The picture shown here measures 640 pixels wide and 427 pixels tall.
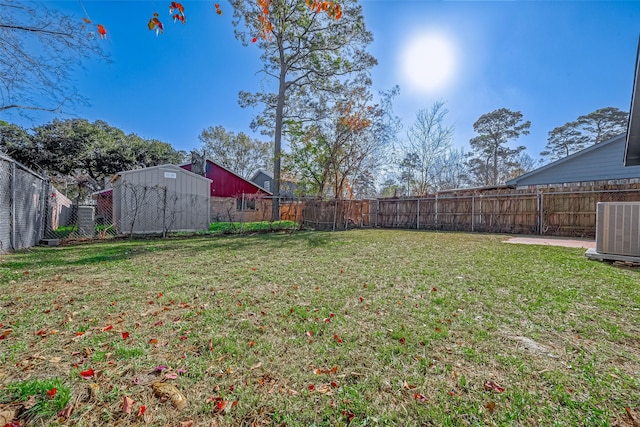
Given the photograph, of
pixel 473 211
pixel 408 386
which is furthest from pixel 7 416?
pixel 473 211

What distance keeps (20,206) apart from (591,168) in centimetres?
1892

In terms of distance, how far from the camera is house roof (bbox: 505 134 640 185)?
33.1 feet

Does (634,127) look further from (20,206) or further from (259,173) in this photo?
(259,173)

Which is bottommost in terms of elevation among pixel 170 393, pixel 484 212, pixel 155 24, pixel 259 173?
pixel 170 393

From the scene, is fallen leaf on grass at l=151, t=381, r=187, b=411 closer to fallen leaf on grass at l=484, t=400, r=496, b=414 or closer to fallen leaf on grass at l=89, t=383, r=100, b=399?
fallen leaf on grass at l=89, t=383, r=100, b=399

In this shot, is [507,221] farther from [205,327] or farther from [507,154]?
[507,154]

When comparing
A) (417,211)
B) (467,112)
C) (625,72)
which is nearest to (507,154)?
(467,112)

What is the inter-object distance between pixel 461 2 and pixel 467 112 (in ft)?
47.4

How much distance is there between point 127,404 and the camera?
4.58 ft

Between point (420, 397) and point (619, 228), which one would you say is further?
point (619, 228)

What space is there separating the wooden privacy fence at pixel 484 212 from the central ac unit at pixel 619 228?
5.67 m

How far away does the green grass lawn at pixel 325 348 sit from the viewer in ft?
4.58

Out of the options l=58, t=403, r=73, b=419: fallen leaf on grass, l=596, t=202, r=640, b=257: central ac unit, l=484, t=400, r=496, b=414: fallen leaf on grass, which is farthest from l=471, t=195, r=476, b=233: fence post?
l=58, t=403, r=73, b=419: fallen leaf on grass

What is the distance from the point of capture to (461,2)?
7.32m
